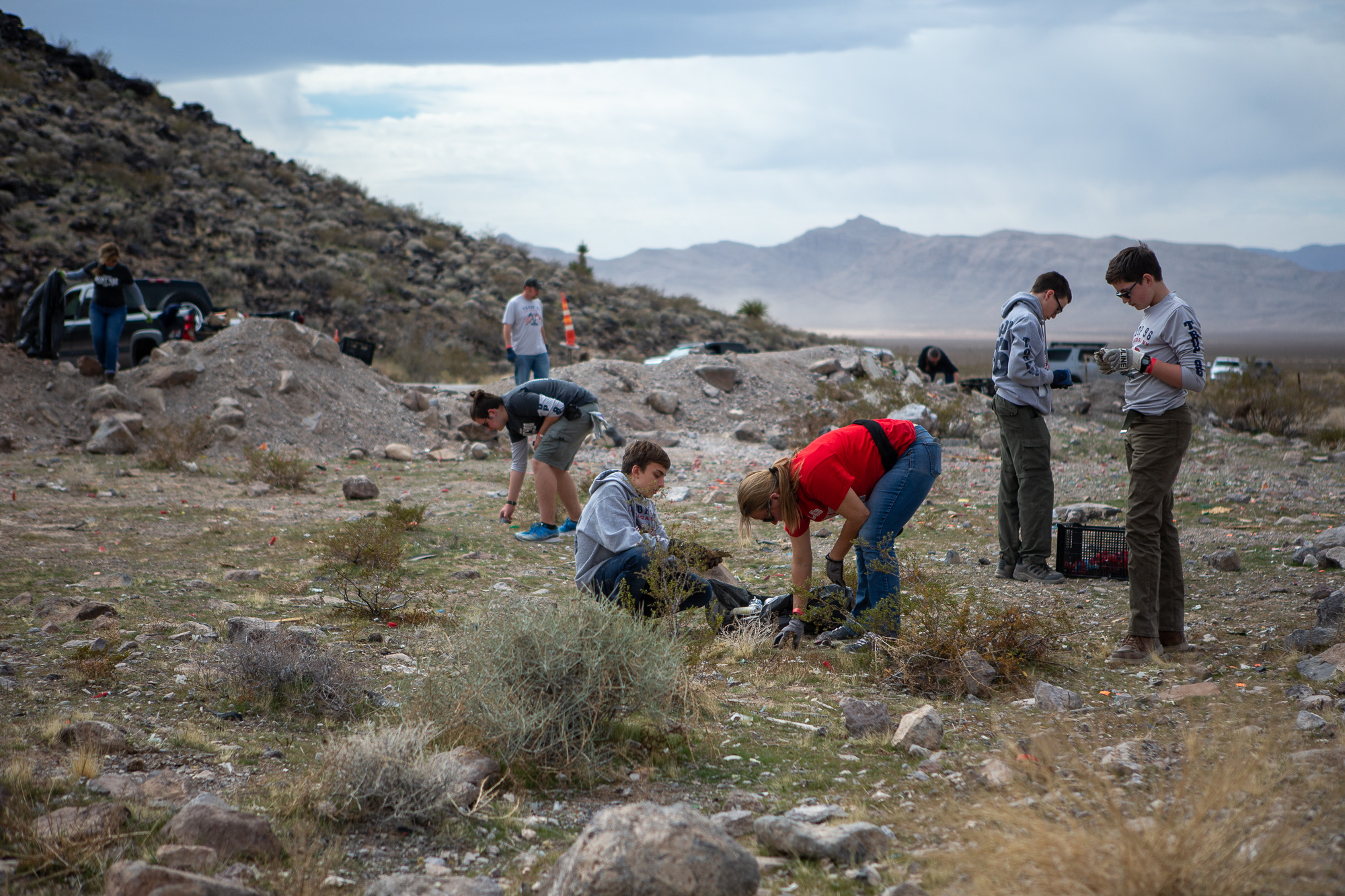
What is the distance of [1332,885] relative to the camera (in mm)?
1795

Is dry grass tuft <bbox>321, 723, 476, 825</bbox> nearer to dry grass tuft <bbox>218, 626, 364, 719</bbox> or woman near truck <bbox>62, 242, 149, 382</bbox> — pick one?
dry grass tuft <bbox>218, 626, 364, 719</bbox>

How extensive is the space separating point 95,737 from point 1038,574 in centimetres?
511

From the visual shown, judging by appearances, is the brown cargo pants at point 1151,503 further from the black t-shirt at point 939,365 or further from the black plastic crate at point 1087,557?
the black t-shirt at point 939,365

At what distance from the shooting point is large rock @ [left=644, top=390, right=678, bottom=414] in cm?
1541

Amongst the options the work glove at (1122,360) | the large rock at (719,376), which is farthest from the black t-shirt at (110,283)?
the work glove at (1122,360)

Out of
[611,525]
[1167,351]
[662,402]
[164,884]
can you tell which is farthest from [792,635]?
[662,402]

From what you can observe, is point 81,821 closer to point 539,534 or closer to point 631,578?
point 631,578

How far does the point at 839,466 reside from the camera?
423cm

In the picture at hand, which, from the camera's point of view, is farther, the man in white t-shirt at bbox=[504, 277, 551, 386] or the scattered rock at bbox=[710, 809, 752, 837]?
the man in white t-shirt at bbox=[504, 277, 551, 386]

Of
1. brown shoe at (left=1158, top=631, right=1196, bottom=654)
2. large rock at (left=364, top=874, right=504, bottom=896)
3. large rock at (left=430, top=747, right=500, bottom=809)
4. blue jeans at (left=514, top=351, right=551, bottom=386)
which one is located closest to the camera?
large rock at (left=364, top=874, right=504, bottom=896)

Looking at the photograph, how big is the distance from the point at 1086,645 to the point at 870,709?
1628 millimetres

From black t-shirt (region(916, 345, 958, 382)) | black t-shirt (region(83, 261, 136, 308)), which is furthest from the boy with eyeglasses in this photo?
black t-shirt (region(916, 345, 958, 382))

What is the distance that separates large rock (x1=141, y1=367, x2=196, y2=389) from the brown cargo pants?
41.4ft

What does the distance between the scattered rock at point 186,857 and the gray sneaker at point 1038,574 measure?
491cm
